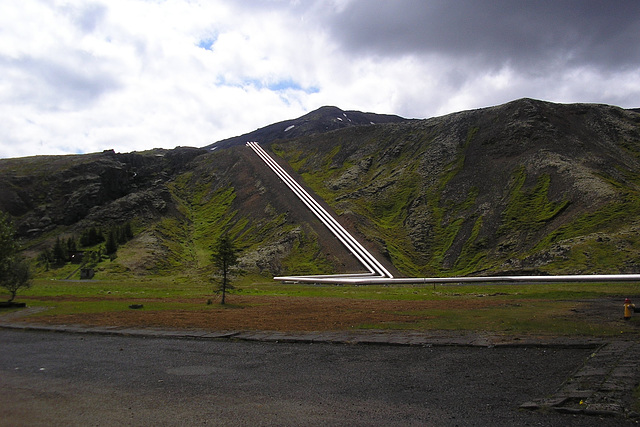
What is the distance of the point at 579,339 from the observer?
13930 millimetres

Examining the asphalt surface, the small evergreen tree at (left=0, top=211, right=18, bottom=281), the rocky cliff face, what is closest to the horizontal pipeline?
the rocky cliff face

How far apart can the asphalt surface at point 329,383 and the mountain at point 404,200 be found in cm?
3867

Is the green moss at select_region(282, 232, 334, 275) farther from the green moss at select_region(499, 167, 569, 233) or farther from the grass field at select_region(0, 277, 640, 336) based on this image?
the green moss at select_region(499, 167, 569, 233)

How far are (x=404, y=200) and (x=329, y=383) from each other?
7771 cm

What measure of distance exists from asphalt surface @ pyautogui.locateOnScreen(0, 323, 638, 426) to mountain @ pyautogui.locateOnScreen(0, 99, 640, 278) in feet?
127

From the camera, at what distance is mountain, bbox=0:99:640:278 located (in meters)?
60.0

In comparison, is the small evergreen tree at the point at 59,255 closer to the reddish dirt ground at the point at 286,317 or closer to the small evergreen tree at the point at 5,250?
the small evergreen tree at the point at 5,250

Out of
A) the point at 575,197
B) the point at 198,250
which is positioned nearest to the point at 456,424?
the point at 575,197

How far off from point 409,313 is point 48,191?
11835cm

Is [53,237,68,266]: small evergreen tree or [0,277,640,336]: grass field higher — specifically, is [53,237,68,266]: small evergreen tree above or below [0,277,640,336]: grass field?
above

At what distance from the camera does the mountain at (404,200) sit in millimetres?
59969

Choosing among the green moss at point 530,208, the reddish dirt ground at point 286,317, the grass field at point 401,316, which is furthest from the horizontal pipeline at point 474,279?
the green moss at point 530,208

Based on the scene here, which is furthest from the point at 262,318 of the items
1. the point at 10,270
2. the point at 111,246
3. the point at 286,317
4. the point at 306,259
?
the point at 111,246

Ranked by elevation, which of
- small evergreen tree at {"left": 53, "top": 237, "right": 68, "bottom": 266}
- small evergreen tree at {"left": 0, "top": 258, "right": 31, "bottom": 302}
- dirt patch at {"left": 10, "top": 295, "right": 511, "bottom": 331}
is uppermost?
small evergreen tree at {"left": 53, "top": 237, "right": 68, "bottom": 266}
